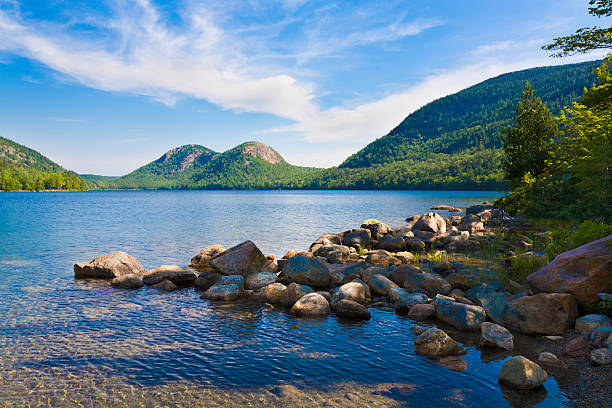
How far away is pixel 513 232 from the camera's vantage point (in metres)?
31.8

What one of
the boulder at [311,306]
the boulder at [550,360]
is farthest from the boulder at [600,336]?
the boulder at [311,306]

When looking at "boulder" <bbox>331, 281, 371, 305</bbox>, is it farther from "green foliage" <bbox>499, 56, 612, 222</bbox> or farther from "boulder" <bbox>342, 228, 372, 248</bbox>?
"green foliage" <bbox>499, 56, 612, 222</bbox>

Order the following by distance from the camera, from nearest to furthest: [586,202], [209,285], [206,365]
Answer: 1. [206,365]
2. [209,285]
3. [586,202]

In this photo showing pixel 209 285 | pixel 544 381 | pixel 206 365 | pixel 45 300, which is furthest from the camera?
pixel 209 285

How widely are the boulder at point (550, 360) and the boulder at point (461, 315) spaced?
219cm

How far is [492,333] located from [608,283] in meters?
4.33

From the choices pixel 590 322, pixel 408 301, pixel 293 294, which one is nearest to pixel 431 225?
pixel 408 301

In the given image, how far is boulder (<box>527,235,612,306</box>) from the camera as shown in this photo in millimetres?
10883

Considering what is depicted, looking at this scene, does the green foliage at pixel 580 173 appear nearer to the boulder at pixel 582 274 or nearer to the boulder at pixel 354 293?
the boulder at pixel 582 274

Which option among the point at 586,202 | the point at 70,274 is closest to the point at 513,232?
the point at 586,202

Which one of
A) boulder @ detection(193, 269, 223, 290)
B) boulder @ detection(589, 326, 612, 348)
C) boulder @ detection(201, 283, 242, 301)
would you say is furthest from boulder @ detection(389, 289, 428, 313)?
boulder @ detection(193, 269, 223, 290)

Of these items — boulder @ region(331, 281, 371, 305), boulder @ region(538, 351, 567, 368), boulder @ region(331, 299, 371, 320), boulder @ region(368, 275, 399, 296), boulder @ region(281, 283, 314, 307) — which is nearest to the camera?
boulder @ region(538, 351, 567, 368)

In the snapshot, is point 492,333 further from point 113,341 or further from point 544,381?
point 113,341

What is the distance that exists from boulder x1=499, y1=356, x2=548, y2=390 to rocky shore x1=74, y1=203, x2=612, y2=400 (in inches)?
0.8
